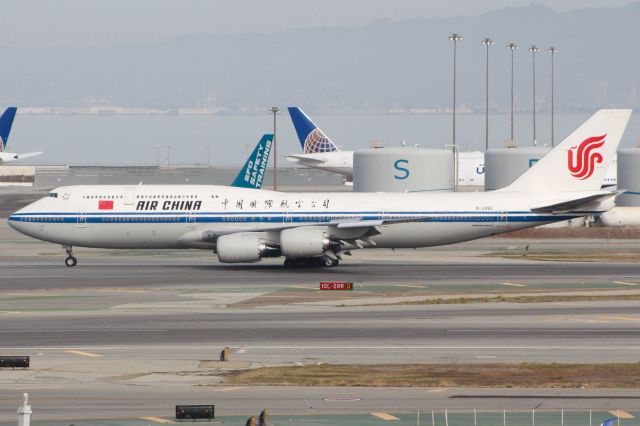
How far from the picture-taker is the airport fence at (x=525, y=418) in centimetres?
2641

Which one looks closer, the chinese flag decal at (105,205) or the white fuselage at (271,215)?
the white fuselage at (271,215)

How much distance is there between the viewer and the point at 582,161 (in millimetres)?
63312

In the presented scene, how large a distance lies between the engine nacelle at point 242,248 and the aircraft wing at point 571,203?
13454 millimetres

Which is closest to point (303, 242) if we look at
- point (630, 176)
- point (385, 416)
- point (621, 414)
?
point (385, 416)

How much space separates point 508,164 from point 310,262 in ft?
129

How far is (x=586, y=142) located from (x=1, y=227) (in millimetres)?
51183

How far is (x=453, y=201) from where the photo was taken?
62.2 meters

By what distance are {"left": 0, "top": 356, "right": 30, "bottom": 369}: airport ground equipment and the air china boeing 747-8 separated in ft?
89.1

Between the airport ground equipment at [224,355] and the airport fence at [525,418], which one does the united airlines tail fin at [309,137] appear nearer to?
the airport ground equipment at [224,355]

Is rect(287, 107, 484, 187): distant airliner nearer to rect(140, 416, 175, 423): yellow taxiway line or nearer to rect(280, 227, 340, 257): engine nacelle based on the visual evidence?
rect(280, 227, 340, 257): engine nacelle

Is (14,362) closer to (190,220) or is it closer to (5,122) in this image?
(190,220)

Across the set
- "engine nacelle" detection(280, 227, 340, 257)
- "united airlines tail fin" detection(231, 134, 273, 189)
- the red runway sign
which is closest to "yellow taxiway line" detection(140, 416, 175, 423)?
the red runway sign

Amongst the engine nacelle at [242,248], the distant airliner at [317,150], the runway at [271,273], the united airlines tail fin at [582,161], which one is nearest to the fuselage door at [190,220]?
the runway at [271,273]

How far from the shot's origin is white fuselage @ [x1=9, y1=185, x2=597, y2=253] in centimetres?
6181
